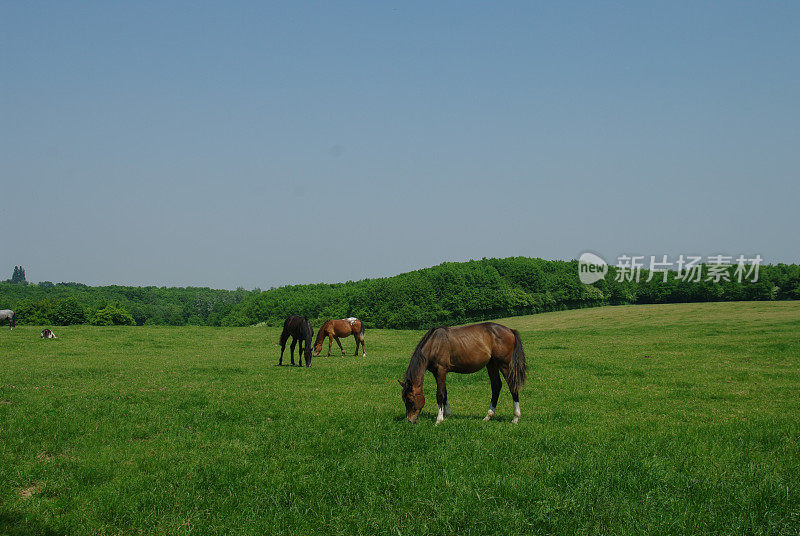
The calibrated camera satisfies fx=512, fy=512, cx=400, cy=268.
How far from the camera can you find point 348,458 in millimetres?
8875

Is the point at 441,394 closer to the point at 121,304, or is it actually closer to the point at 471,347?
the point at 471,347

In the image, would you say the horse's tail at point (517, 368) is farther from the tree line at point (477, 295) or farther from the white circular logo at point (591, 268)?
the white circular logo at point (591, 268)

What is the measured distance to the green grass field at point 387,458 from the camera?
670 cm

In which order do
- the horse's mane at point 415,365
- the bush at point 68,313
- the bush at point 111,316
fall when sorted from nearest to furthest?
the horse's mane at point 415,365 → the bush at point 111,316 → the bush at point 68,313

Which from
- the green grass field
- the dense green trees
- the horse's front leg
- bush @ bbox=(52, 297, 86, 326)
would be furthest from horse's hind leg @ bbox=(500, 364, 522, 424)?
bush @ bbox=(52, 297, 86, 326)

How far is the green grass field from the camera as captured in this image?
6.70m

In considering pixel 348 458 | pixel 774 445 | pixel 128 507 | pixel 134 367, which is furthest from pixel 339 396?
pixel 134 367

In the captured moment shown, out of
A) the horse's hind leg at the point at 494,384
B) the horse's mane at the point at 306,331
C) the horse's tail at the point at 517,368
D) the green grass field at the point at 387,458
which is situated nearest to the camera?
the green grass field at the point at 387,458

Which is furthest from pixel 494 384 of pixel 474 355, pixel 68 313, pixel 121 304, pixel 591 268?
pixel 591 268

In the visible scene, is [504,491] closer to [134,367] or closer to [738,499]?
[738,499]

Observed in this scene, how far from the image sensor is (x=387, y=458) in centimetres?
878

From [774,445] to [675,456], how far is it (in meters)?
2.49

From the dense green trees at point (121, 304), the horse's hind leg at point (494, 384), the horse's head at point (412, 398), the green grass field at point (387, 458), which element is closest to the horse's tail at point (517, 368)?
the horse's hind leg at point (494, 384)

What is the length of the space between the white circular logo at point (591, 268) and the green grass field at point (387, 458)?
94927mm
